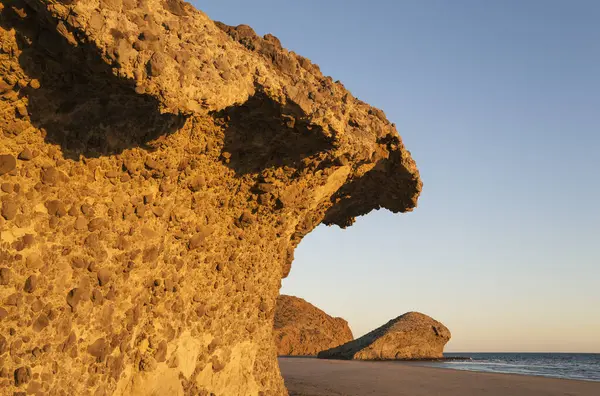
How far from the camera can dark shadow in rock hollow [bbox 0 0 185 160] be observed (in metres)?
3.86

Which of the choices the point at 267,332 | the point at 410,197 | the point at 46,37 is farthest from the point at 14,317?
the point at 410,197

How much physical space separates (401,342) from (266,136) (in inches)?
1239

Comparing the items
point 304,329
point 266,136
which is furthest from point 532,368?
point 266,136

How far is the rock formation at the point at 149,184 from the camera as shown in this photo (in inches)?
161

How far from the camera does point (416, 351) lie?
35.2 meters

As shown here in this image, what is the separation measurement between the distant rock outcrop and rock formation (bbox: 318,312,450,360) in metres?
9.15

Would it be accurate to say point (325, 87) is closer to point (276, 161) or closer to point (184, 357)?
point (276, 161)

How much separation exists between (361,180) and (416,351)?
2965 cm

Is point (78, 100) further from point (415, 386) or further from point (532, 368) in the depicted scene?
point (532, 368)

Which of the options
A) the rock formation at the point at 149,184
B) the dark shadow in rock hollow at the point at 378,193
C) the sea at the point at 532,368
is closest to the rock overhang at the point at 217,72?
the rock formation at the point at 149,184

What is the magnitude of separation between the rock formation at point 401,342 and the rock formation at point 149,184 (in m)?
26.5

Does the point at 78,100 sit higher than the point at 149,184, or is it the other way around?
the point at 78,100

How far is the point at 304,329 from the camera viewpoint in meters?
45.2

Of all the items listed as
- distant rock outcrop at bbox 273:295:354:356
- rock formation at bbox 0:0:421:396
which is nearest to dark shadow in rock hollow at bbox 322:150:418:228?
rock formation at bbox 0:0:421:396
